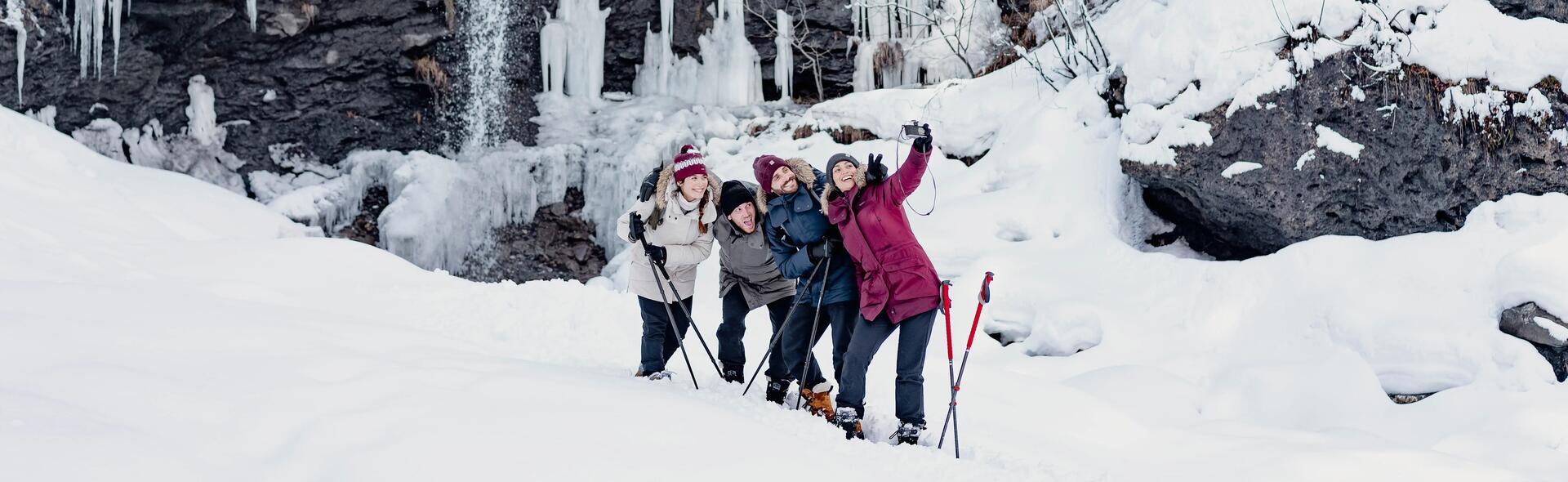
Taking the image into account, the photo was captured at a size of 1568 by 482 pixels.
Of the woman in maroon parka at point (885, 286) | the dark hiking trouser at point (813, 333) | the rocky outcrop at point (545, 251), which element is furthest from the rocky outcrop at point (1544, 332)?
the rocky outcrop at point (545, 251)

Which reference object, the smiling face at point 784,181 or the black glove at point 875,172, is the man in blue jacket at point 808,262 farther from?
the black glove at point 875,172

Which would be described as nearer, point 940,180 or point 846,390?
point 846,390

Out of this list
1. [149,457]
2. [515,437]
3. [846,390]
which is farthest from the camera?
[846,390]

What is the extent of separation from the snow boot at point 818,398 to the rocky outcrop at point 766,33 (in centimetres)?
1041

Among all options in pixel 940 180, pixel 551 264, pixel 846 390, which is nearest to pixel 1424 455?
pixel 846 390

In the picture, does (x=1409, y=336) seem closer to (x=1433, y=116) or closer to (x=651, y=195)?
(x=1433, y=116)

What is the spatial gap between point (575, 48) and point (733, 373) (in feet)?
35.0

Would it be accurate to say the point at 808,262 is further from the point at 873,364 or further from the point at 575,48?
the point at 575,48

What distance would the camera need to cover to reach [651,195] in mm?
4562

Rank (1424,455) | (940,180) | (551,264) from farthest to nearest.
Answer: (551,264) → (940,180) → (1424,455)

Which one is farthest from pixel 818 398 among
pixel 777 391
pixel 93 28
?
pixel 93 28

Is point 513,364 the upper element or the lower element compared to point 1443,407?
upper

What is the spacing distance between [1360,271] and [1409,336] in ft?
2.36

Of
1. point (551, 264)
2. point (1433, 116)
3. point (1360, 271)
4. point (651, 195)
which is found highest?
point (1433, 116)
